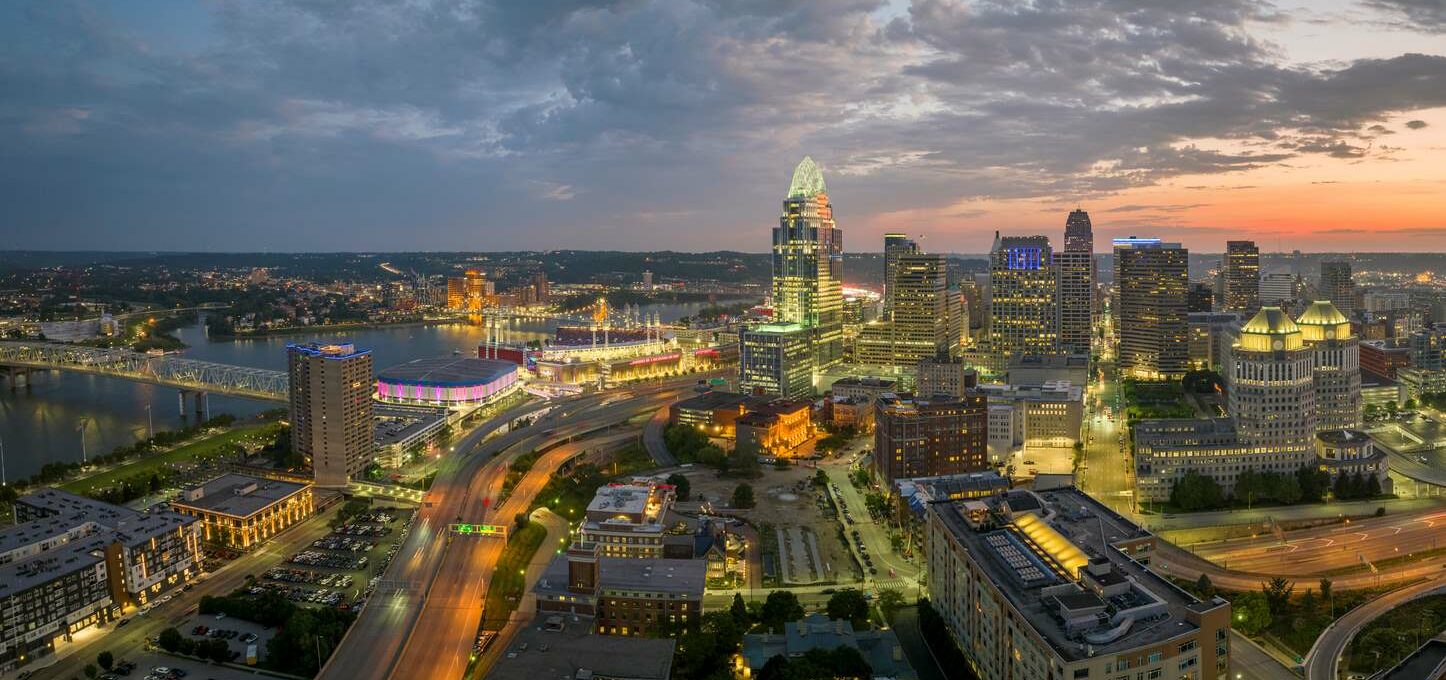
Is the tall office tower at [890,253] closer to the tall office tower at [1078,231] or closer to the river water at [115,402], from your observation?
the tall office tower at [1078,231]

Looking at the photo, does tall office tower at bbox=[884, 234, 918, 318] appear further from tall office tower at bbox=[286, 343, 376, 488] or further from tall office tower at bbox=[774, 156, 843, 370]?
tall office tower at bbox=[286, 343, 376, 488]

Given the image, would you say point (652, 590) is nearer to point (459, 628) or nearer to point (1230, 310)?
point (459, 628)

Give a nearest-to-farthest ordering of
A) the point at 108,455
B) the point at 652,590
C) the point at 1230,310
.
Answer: the point at 652,590
the point at 108,455
the point at 1230,310

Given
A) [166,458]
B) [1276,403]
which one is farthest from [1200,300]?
[166,458]

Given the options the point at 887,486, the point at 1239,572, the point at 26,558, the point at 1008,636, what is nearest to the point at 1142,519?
the point at 1239,572

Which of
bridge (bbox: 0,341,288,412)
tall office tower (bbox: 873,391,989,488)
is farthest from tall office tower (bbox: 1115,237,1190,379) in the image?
bridge (bbox: 0,341,288,412)

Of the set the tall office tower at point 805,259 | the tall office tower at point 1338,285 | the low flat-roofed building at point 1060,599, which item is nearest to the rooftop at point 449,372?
the tall office tower at point 805,259
